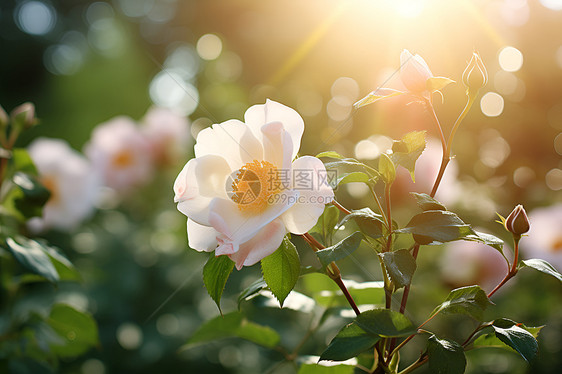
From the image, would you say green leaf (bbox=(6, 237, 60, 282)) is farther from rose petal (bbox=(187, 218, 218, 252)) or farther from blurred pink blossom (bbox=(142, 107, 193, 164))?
blurred pink blossom (bbox=(142, 107, 193, 164))

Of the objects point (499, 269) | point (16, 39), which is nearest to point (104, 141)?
point (499, 269)

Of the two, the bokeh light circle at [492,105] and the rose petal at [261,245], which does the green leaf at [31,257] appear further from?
the bokeh light circle at [492,105]

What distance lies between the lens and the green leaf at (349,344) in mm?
422

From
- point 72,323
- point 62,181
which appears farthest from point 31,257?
point 62,181

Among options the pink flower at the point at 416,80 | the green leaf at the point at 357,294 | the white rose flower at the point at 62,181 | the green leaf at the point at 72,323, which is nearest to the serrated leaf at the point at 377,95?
the pink flower at the point at 416,80

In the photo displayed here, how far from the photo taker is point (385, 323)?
17.3 inches

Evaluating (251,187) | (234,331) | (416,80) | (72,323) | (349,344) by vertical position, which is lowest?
(72,323)

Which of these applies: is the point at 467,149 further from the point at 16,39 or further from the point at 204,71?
the point at 16,39

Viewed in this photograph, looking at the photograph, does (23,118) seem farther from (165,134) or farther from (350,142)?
(165,134)

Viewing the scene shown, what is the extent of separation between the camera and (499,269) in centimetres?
123

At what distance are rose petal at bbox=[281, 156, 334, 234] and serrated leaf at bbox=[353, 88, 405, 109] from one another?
0.08 metres

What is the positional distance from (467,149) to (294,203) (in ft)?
3.39

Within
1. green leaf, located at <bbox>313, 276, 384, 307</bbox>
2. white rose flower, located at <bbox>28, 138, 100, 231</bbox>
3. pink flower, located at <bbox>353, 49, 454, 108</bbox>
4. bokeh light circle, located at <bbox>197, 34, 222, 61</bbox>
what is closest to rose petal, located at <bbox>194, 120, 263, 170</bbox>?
pink flower, located at <bbox>353, 49, 454, 108</bbox>

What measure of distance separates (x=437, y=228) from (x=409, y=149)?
0.27ft
